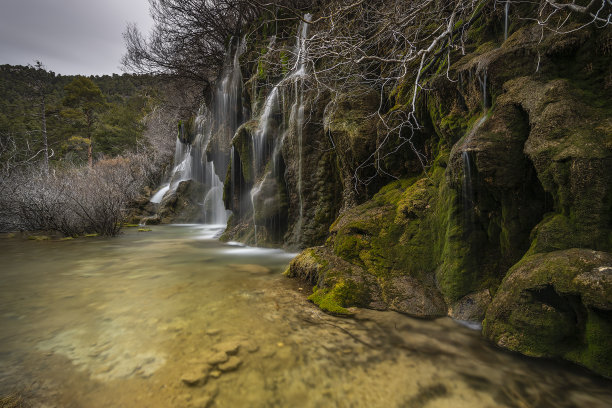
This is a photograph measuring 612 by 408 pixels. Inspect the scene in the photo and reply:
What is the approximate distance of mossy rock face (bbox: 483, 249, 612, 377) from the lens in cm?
176

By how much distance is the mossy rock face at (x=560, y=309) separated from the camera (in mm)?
1763

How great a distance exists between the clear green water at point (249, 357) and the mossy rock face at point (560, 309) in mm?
117

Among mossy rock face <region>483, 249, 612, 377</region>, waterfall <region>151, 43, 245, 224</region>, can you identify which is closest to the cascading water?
waterfall <region>151, 43, 245, 224</region>

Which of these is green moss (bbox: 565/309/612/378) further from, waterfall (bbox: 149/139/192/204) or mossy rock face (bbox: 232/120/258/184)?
waterfall (bbox: 149/139/192/204)

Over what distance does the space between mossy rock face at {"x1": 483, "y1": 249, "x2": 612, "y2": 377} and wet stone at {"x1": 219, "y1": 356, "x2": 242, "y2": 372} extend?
2075mm

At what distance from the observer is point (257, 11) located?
34.1ft

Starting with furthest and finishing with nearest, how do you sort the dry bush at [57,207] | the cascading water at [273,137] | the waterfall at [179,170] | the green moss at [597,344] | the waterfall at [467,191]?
the waterfall at [179,170] < the dry bush at [57,207] < the cascading water at [273,137] < the waterfall at [467,191] < the green moss at [597,344]

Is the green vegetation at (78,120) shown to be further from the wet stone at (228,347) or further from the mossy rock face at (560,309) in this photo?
the mossy rock face at (560,309)

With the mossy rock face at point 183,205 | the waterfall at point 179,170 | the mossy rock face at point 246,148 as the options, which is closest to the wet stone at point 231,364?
the mossy rock face at point 246,148

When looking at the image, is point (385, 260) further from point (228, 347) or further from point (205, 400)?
point (205, 400)

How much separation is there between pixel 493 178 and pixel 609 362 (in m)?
1.56

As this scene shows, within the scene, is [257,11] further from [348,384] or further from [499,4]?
[348,384]

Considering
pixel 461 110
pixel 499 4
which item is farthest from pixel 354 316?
pixel 499 4

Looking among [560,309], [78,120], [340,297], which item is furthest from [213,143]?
[78,120]
